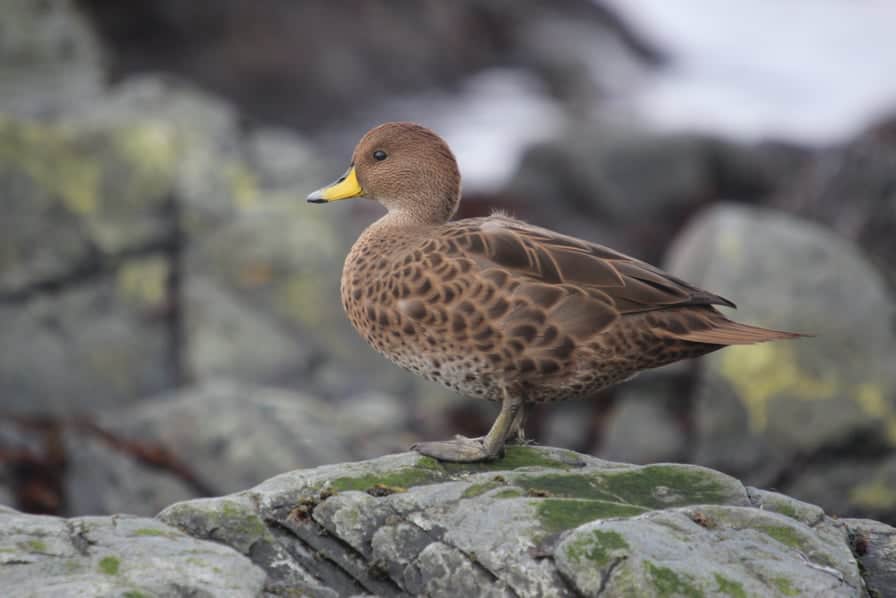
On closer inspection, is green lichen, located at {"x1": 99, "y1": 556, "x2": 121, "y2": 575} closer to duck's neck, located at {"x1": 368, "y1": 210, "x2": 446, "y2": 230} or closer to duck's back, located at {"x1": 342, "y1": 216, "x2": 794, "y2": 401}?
duck's back, located at {"x1": 342, "y1": 216, "x2": 794, "y2": 401}

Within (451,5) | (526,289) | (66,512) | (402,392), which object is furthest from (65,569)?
(451,5)

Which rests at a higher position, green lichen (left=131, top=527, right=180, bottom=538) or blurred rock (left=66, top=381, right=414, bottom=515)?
green lichen (left=131, top=527, right=180, bottom=538)

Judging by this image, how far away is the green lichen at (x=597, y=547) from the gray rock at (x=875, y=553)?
980mm

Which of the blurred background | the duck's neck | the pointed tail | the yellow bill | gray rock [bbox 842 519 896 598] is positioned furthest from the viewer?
the blurred background

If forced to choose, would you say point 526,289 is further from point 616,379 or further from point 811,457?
point 811,457

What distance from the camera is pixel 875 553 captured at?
4.55 metres

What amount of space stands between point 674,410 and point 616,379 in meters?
4.86

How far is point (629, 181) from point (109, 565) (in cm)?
1130

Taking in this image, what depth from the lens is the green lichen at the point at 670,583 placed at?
3820mm

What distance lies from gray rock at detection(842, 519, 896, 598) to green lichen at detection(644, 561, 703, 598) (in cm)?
82

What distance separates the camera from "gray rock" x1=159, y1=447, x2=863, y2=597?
3955 millimetres

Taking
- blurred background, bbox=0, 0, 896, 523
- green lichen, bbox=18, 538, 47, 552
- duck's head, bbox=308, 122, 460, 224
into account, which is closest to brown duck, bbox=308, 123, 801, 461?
duck's head, bbox=308, 122, 460, 224

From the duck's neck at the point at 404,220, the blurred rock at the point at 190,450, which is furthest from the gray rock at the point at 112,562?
the blurred rock at the point at 190,450

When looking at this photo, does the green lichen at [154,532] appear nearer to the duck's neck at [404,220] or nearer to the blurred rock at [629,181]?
the duck's neck at [404,220]
